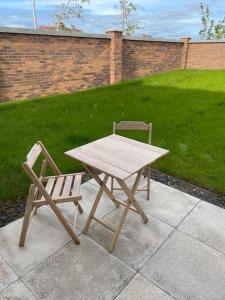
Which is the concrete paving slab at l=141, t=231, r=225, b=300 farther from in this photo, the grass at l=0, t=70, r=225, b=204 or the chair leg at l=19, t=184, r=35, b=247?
the grass at l=0, t=70, r=225, b=204

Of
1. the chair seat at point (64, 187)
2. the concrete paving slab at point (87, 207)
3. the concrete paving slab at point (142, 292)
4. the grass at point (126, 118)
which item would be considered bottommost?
the concrete paving slab at point (142, 292)

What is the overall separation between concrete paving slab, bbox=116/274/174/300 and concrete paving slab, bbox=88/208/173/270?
0.17 metres

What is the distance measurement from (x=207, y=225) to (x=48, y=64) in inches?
287

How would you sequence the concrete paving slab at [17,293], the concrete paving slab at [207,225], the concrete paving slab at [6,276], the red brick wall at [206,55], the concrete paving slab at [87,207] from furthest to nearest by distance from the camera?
1. the red brick wall at [206,55]
2. the concrete paving slab at [87,207]
3. the concrete paving slab at [207,225]
4. the concrete paving slab at [6,276]
5. the concrete paving slab at [17,293]

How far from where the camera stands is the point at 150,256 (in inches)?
100

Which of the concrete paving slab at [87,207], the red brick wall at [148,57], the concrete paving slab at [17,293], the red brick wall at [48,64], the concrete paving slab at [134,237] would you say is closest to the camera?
the concrete paving slab at [17,293]

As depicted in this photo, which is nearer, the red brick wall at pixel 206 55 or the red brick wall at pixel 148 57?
the red brick wall at pixel 148 57

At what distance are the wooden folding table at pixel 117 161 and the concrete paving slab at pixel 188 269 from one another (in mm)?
460

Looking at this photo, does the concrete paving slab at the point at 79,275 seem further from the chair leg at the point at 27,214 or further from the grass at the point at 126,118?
the grass at the point at 126,118

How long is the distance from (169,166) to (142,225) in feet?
5.36

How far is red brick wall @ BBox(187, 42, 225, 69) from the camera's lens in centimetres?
1324

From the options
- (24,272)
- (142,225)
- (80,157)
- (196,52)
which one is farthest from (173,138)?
(196,52)

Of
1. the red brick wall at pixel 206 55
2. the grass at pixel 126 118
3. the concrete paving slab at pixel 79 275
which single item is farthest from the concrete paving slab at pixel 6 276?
the red brick wall at pixel 206 55

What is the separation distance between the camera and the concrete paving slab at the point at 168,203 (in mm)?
3125
